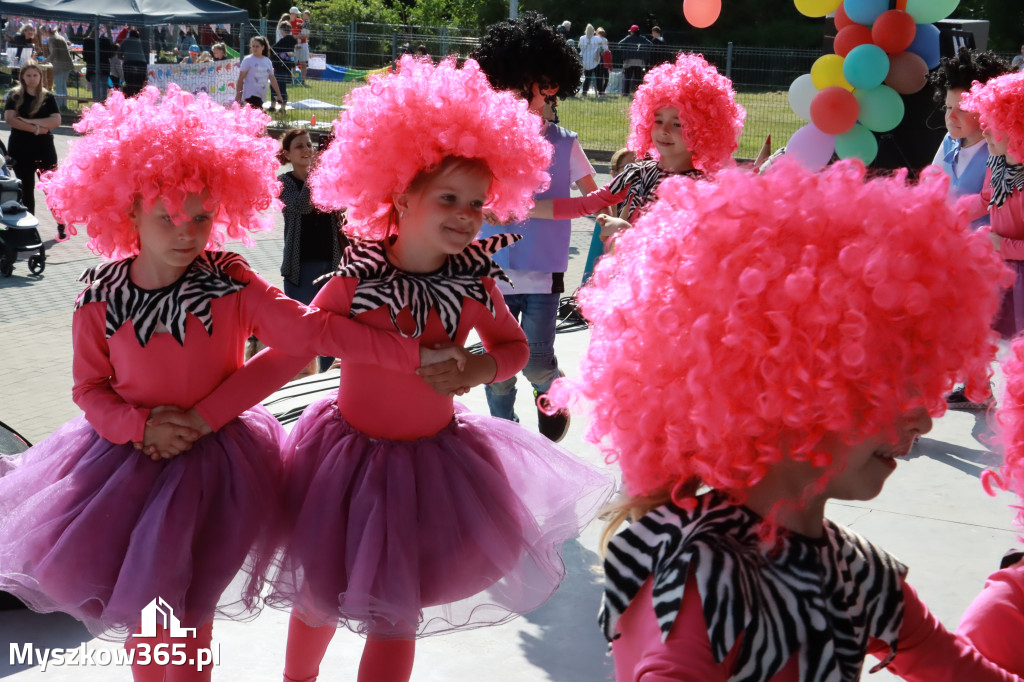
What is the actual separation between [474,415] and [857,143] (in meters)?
6.67

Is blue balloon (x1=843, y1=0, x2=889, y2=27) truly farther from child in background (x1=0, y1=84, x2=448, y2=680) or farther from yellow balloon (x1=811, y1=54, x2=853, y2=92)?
child in background (x1=0, y1=84, x2=448, y2=680)

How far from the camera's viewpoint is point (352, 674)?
3.49 m

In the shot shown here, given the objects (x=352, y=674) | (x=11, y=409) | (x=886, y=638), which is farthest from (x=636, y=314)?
(x=11, y=409)

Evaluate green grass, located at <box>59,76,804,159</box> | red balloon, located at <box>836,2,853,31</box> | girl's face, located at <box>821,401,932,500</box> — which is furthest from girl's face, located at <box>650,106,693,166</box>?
green grass, located at <box>59,76,804,159</box>

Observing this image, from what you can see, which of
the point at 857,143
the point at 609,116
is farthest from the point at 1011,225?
the point at 609,116

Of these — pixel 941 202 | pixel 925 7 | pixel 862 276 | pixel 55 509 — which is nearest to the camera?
pixel 862 276

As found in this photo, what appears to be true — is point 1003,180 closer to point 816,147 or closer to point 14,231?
point 816,147

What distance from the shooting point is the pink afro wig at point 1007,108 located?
5.91 metres

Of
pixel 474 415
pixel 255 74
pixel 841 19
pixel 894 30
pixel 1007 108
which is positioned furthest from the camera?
pixel 255 74

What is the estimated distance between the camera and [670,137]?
17.1ft

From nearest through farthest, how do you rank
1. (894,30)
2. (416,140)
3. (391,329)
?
(391,329) → (416,140) → (894,30)

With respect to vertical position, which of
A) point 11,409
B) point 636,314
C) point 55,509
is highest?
point 636,314

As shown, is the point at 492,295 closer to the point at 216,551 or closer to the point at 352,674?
the point at 216,551

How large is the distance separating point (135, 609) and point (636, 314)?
61.2 inches
